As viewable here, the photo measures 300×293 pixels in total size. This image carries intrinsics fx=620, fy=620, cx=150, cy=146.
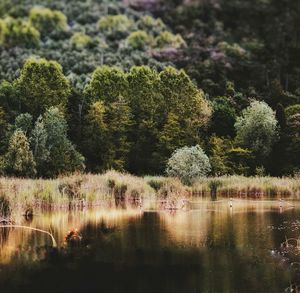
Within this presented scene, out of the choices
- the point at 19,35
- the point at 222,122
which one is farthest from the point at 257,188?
the point at 19,35

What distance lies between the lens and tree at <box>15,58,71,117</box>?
206ft

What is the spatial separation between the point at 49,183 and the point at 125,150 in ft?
83.8

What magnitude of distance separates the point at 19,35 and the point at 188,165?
54013 mm

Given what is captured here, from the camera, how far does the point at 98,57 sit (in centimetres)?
8819

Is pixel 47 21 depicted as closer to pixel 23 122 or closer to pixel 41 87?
pixel 41 87

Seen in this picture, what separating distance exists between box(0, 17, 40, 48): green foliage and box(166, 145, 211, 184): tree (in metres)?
49.4

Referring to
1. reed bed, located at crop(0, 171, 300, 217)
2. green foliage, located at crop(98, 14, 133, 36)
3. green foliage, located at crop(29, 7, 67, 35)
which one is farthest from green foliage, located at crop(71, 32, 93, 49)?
reed bed, located at crop(0, 171, 300, 217)

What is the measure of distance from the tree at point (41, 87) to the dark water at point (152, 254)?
32.3m

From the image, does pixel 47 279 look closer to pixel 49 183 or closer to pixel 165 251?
pixel 165 251

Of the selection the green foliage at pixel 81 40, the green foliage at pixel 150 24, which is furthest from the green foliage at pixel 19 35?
the green foliage at pixel 150 24

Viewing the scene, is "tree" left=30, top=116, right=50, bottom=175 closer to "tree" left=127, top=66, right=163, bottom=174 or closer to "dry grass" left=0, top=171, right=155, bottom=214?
"tree" left=127, top=66, right=163, bottom=174

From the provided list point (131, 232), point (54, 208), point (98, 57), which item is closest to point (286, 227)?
point (131, 232)

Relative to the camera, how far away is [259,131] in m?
62.0

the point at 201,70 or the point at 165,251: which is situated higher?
the point at 201,70
